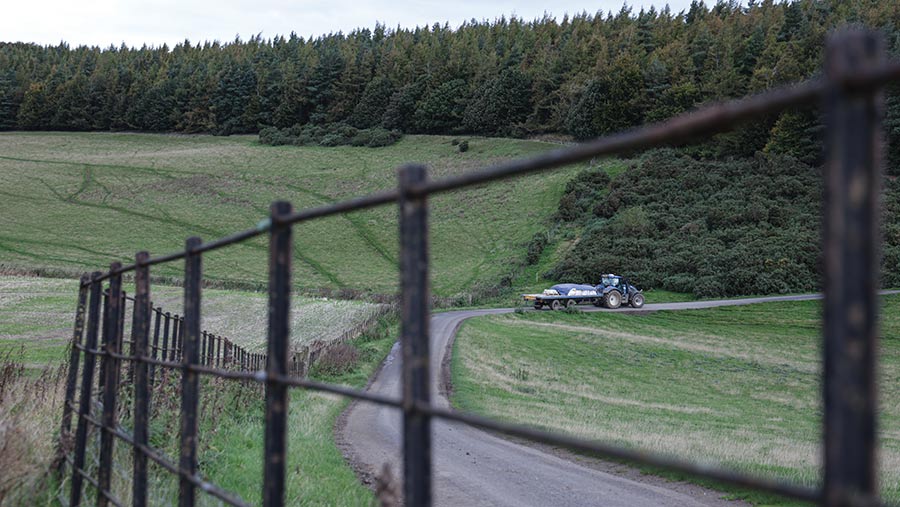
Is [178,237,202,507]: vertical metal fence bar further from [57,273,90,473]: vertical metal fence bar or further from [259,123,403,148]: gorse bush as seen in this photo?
[259,123,403,148]: gorse bush

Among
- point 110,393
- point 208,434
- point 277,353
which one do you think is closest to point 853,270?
point 277,353

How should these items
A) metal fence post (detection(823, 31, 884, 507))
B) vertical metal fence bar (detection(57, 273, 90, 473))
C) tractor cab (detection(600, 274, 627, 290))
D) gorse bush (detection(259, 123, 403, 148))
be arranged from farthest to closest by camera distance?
gorse bush (detection(259, 123, 403, 148)) → tractor cab (detection(600, 274, 627, 290)) → vertical metal fence bar (detection(57, 273, 90, 473)) → metal fence post (detection(823, 31, 884, 507))

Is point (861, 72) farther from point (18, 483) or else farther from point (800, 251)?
point (800, 251)

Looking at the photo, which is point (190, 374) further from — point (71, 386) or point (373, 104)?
point (373, 104)

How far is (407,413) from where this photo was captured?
2.50 metres

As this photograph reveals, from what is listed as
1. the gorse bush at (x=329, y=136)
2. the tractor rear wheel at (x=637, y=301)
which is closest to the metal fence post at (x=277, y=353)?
the tractor rear wheel at (x=637, y=301)

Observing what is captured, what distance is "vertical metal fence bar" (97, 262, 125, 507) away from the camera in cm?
548

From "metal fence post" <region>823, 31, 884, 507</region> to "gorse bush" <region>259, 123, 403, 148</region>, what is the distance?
95920mm

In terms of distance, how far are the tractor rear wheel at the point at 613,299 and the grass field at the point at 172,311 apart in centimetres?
1326

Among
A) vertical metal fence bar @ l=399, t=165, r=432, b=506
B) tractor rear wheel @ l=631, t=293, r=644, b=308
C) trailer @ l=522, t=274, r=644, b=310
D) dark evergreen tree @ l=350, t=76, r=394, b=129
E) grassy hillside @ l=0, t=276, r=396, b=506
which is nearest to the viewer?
vertical metal fence bar @ l=399, t=165, r=432, b=506

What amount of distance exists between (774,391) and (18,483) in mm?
22300

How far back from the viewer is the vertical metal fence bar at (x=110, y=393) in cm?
548

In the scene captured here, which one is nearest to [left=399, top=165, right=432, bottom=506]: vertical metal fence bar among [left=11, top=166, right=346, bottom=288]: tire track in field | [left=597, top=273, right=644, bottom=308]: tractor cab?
[left=597, top=273, right=644, bottom=308]: tractor cab

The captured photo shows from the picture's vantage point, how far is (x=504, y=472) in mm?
11656
